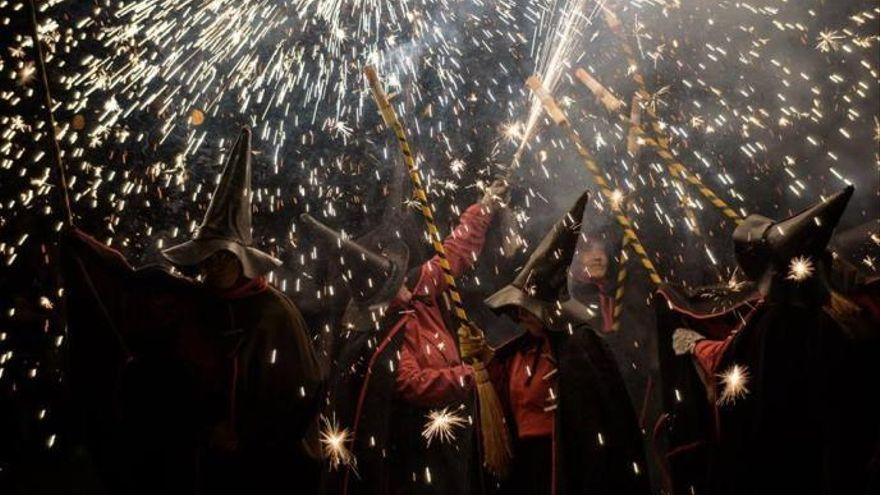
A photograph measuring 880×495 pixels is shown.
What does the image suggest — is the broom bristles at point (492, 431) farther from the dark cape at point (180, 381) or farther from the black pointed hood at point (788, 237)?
the black pointed hood at point (788, 237)

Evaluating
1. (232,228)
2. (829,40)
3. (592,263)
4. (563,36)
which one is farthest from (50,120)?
(829,40)

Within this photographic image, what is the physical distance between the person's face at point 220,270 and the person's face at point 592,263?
3.11 m

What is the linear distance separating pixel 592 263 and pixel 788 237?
200cm

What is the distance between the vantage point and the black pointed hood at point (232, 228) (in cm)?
460

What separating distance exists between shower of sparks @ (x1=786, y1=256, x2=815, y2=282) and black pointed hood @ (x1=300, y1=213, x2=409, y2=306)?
2.99 metres

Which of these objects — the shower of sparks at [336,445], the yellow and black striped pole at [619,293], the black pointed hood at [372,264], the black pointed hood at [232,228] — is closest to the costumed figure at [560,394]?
the yellow and black striped pole at [619,293]

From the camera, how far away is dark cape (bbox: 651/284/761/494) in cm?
453

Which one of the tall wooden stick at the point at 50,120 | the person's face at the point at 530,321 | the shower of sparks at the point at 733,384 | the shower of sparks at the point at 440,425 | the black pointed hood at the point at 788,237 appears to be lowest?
the shower of sparks at the point at 440,425

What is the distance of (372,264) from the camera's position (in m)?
5.85

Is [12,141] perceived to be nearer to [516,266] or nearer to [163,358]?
[163,358]

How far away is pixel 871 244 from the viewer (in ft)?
18.7

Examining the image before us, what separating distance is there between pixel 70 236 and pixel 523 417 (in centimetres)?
335

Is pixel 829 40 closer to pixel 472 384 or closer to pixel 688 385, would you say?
pixel 688 385

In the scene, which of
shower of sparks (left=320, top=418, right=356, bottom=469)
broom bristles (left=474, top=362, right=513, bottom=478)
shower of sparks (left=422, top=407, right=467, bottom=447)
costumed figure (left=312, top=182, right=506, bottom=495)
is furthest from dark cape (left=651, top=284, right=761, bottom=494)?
shower of sparks (left=320, top=418, right=356, bottom=469)
